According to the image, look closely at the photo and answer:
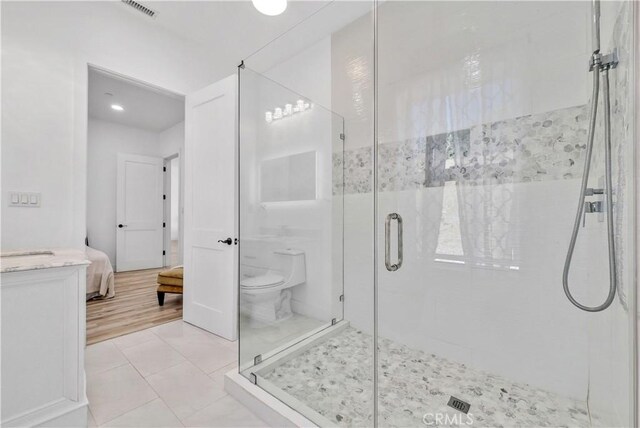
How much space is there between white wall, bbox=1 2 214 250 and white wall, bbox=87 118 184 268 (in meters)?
2.78

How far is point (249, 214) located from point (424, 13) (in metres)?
1.96

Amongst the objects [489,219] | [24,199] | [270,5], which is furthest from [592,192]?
[24,199]

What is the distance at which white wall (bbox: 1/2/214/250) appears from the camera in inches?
73.1

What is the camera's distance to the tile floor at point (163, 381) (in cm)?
143

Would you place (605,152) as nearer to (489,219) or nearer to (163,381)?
(489,219)

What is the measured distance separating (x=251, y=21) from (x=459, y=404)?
3.20 meters

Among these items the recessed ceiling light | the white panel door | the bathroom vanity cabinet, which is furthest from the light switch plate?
the white panel door

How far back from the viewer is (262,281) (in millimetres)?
2193

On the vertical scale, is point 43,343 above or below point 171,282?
above

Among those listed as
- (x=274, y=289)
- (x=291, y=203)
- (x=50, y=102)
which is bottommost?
(x=274, y=289)

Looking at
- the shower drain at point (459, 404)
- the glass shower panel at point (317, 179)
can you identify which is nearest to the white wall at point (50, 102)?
the glass shower panel at point (317, 179)

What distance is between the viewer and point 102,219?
15.5 feet

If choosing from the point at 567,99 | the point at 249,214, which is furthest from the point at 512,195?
the point at 249,214

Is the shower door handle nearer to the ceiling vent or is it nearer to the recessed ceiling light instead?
the recessed ceiling light
